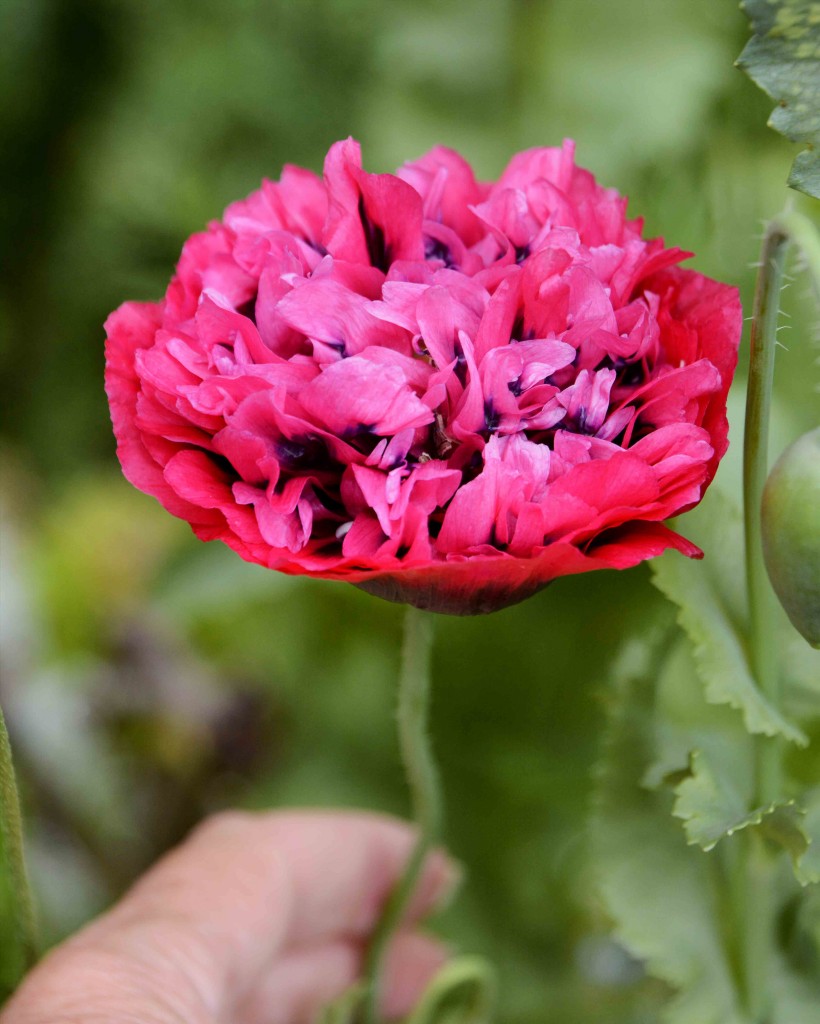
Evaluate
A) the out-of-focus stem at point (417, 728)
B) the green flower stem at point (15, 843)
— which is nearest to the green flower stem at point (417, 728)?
the out-of-focus stem at point (417, 728)

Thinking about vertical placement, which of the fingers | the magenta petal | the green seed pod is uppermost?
the magenta petal

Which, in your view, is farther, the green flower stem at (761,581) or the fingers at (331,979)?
the fingers at (331,979)

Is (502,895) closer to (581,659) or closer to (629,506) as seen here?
(581,659)

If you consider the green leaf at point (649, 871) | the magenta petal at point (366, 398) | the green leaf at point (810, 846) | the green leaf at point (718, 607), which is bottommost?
the green leaf at point (649, 871)

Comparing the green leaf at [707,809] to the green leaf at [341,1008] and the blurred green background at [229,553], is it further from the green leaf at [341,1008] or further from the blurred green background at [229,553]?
the green leaf at [341,1008]

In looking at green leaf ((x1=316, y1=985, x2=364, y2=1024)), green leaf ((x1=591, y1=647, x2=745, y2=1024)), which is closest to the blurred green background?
green leaf ((x1=591, y1=647, x2=745, y2=1024))

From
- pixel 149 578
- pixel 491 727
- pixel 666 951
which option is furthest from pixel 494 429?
pixel 149 578

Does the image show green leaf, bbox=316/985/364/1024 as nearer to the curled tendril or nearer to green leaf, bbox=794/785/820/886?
the curled tendril
